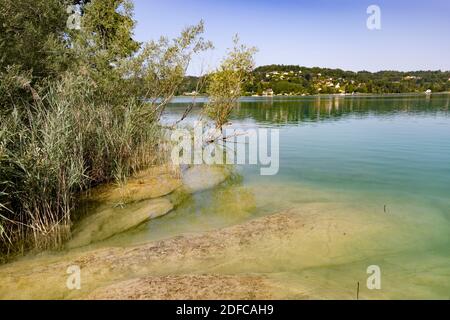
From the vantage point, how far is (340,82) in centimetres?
18000

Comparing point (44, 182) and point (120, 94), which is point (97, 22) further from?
point (44, 182)

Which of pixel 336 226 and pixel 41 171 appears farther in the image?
pixel 336 226

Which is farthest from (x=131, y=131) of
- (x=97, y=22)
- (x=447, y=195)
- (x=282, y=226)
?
(x=447, y=195)

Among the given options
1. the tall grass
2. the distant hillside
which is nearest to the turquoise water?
the tall grass

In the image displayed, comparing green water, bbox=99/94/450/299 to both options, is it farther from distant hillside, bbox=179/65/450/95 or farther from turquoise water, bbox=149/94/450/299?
distant hillside, bbox=179/65/450/95
